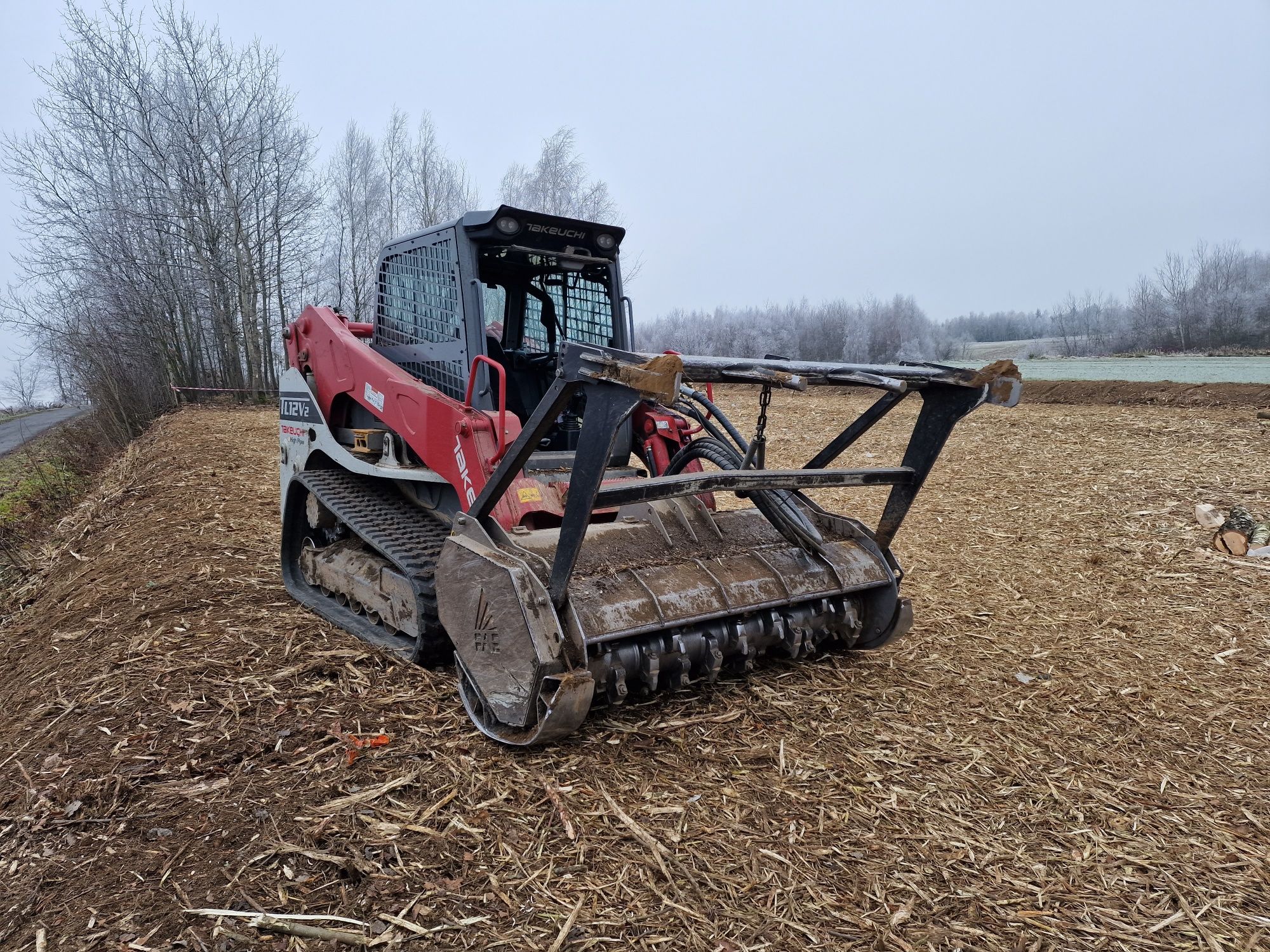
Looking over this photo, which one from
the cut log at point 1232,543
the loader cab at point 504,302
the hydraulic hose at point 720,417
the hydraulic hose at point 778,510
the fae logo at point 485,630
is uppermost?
the loader cab at point 504,302

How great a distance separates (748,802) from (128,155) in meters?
26.4

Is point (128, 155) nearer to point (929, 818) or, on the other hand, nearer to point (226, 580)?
point (226, 580)

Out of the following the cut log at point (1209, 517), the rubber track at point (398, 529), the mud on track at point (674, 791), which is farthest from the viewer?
the cut log at point (1209, 517)

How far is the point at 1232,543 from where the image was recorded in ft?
19.9

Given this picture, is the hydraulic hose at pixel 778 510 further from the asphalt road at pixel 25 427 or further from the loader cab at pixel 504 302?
the asphalt road at pixel 25 427

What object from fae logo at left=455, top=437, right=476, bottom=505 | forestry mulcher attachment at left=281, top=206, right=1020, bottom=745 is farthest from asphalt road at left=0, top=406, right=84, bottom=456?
fae logo at left=455, top=437, right=476, bottom=505

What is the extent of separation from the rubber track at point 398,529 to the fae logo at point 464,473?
247 millimetres

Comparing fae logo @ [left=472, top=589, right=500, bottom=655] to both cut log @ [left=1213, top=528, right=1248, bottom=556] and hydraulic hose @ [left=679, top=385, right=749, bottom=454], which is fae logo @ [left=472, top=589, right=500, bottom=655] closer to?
hydraulic hose @ [left=679, top=385, right=749, bottom=454]

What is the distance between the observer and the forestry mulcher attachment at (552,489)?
289 centimetres

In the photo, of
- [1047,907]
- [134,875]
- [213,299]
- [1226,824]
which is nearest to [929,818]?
[1047,907]

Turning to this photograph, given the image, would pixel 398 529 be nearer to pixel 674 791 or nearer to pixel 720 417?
pixel 720 417

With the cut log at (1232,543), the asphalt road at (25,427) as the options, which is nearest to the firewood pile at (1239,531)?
the cut log at (1232,543)

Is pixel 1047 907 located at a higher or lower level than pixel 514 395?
lower

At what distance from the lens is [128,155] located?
22469mm
